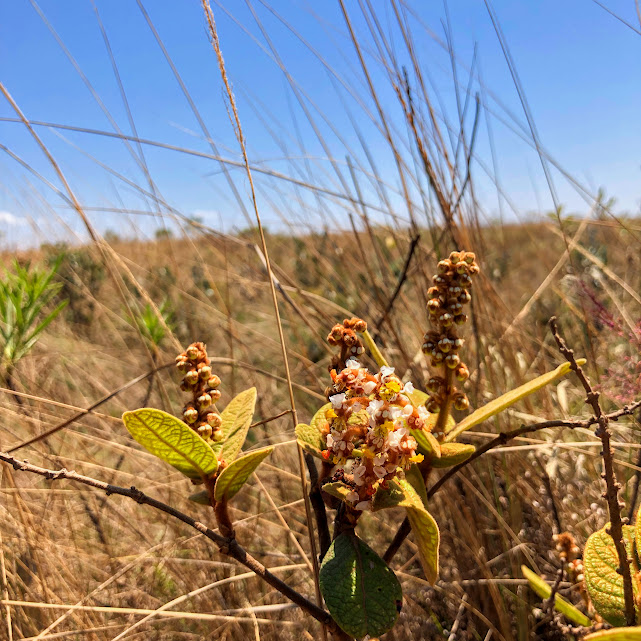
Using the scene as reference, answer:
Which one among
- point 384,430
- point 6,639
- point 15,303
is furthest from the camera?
point 15,303

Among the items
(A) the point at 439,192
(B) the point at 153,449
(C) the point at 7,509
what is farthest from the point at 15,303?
(A) the point at 439,192

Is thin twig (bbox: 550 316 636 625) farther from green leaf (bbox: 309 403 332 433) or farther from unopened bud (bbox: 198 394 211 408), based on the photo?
unopened bud (bbox: 198 394 211 408)

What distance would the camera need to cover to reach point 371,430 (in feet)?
1.50

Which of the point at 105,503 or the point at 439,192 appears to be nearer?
the point at 439,192

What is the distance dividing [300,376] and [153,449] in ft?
5.00

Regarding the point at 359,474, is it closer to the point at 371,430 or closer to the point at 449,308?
the point at 371,430

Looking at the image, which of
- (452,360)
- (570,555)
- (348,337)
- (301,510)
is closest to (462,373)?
(452,360)

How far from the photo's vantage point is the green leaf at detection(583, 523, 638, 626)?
21.2 inches

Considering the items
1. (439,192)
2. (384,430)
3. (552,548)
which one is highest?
(439,192)

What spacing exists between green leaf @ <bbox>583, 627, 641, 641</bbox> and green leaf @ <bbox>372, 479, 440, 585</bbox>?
5.4 inches

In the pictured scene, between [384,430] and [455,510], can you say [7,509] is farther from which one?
[384,430]

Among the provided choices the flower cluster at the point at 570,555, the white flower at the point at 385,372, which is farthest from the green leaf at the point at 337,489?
the flower cluster at the point at 570,555

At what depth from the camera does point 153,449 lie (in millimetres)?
500

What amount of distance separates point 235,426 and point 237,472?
8 centimetres
